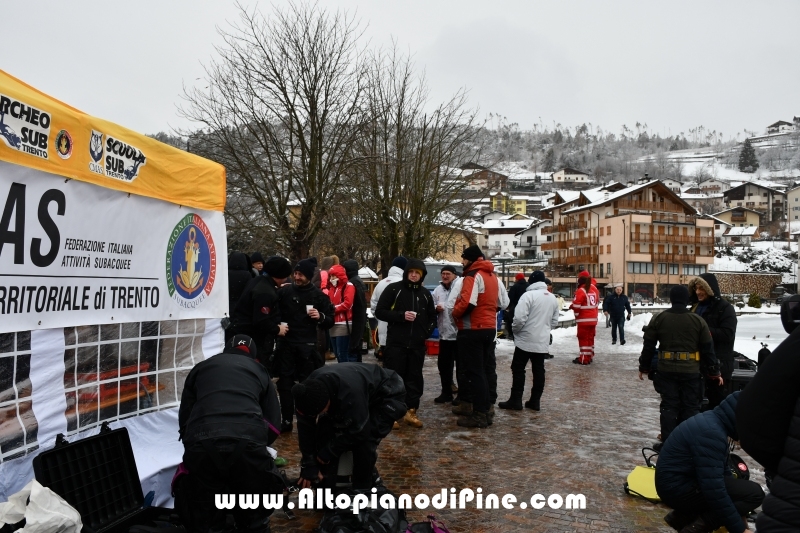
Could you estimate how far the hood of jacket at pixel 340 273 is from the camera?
10.2m

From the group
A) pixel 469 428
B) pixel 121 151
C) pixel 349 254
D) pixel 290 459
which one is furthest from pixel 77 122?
pixel 349 254

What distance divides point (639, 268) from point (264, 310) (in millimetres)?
73460

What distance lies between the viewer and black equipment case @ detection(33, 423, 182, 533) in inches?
145

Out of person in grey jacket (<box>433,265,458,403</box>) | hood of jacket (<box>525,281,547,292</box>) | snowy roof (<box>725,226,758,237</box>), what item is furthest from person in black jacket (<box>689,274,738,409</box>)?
snowy roof (<box>725,226,758,237</box>)

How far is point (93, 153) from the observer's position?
431cm

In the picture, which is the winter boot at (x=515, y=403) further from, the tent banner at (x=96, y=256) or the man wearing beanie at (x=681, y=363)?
the tent banner at (x=96, y=256)

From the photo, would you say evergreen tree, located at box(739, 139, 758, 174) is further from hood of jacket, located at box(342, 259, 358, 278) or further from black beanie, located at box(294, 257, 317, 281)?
black beanie, located at box(294, 257, 317, 281)

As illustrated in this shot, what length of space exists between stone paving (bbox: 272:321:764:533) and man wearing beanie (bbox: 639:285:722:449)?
68 cm

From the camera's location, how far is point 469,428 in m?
7.53

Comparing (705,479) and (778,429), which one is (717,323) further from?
(778,429)

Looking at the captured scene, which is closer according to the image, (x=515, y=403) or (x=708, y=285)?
(x=708, y=285)

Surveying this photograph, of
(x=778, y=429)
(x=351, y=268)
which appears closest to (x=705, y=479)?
(x=778, y=429)

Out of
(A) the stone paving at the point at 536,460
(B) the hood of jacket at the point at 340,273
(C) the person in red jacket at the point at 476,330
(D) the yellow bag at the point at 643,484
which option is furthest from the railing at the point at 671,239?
(D) the yellow bag at the point at 643,484

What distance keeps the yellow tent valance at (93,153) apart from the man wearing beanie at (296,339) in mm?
1620
